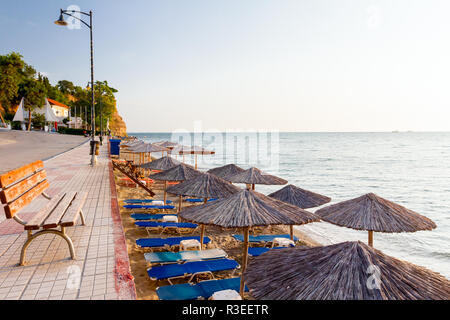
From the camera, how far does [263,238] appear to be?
9258mm

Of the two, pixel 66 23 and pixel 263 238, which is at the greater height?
pixel 66 23

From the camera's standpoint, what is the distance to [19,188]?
471 cm

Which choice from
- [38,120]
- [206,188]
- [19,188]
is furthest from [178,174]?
[38,120]

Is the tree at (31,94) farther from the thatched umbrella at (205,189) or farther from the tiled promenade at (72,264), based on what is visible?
the thatched umbrella at (205,189)

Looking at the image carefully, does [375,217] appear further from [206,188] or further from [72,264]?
[72,264]

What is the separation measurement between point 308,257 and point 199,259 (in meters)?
3.87

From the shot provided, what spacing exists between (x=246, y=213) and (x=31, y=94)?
64.8 metres

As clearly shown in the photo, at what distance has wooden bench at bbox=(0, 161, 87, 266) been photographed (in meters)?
4.10

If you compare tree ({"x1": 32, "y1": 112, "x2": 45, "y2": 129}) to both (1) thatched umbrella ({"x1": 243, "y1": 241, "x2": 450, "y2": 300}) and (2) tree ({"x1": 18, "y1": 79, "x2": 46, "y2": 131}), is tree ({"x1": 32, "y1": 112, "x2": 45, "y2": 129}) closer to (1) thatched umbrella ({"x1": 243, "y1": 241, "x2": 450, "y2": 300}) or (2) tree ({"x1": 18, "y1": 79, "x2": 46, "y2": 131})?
(2) tree ({"x1": 18, "y1": 79, "x2": 46, "y2": 131})

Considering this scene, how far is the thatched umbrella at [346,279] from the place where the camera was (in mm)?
2582

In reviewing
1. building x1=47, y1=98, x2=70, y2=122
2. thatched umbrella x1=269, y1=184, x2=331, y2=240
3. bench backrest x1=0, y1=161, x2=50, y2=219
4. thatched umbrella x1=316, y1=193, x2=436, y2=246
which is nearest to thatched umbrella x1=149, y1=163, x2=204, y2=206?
thatched umbrella x1=269, y1=184, x2=331, y2=240

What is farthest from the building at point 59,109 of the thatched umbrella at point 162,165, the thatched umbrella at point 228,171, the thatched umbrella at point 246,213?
the thatched umbrella at point 246,213
